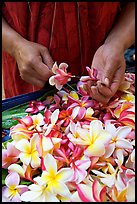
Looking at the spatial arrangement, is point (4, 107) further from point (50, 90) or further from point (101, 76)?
point (101, 76)

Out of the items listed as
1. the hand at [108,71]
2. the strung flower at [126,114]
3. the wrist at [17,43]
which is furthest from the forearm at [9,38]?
the strung flower at [126,114]

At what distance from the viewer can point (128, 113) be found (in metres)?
0.71

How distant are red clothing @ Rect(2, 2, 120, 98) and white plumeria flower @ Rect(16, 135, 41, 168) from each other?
40 centimetres

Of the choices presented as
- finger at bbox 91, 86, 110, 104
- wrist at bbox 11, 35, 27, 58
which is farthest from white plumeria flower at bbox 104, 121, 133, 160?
wrist at bbox 11, 35, 27, 58

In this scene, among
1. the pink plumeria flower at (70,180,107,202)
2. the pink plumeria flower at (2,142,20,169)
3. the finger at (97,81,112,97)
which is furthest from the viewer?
the finger at (97,81,112,97)

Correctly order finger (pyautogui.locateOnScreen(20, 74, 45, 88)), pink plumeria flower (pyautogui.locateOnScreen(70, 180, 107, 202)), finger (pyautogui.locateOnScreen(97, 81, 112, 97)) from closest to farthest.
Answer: pink plumeria flower (pyautogui.locateOnScreen(70, 180, 107, 202)) < finger (pyautogui.locateOnScreen(97, 81, 112, 97)) < finger (pyautogui.locateOnScreen(20, 74, 45, 88))

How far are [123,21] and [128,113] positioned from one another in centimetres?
35

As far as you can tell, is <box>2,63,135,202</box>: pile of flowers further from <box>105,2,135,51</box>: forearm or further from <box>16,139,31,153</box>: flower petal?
<box>105,2,135,51</box>: forearm

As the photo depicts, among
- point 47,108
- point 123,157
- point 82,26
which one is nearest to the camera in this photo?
point 123,157

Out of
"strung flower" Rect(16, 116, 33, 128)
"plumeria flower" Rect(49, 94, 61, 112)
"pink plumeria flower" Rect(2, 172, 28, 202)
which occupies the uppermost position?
"plumeria flower" Rect(49, 94, 61, 112)

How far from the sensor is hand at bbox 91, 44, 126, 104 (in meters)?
0.77

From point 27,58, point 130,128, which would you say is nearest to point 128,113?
point 130,128

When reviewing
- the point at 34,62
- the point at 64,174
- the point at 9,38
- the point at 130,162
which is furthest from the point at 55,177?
the point at 9,38

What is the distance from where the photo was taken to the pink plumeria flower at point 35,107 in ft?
2.62
